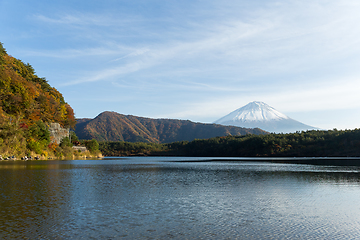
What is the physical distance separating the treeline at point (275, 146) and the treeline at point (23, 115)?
274 feet

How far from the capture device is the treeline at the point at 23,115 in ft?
190

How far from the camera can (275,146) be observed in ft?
414

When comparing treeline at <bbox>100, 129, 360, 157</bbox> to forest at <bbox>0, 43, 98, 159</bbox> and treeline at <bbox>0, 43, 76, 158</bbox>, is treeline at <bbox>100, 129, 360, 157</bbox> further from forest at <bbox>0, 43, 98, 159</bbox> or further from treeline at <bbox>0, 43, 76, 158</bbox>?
treeline at <bbox>0, 43, 76, 158</bbox>

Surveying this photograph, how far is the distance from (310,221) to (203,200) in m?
5.13

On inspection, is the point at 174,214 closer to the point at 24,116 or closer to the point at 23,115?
the point at 23,115

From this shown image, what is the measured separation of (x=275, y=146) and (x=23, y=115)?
9882 cm

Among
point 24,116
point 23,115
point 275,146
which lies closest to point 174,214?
point 23,115

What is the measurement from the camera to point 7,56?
254 feet

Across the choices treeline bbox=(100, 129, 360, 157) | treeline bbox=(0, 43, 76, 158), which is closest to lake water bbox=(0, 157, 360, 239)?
treeline bbox=(0, 43, 76, 158)

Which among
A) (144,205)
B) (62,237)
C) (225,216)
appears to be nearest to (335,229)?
(225,216)

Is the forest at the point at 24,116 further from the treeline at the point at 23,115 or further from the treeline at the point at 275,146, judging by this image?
the treeline at the point at 275,146

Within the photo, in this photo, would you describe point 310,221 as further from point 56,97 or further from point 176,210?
point 56,97

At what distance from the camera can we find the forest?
2280 inches

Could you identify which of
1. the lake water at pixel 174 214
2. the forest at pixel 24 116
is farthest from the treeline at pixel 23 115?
the lake water at pixel 174 214
